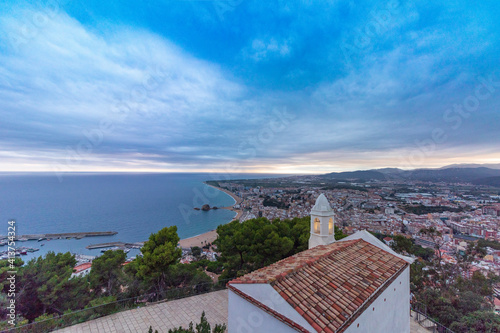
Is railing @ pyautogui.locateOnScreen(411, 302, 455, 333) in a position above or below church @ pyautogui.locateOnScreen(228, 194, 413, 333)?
below

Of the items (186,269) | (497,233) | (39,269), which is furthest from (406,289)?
(497,233)

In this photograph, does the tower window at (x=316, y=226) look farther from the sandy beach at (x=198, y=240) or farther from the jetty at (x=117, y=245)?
the jetty at (x=117, y=245)

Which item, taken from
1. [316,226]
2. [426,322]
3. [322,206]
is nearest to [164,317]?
[316,226]

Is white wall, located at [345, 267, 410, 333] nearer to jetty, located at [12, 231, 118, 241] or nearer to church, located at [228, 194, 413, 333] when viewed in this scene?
church, located at [228, 194, 413, 333]

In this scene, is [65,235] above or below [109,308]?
below

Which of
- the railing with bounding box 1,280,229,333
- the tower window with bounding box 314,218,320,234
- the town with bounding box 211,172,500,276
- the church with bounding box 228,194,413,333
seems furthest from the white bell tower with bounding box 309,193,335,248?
the town with bounding box 211,172,500,276

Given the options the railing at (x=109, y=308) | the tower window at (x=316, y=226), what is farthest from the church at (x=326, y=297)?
the railing at (x=109, y=308)

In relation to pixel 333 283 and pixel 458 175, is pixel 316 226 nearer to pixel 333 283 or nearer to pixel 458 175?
pixel 333 283
